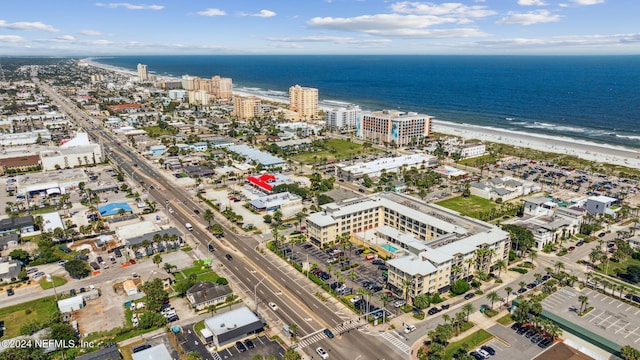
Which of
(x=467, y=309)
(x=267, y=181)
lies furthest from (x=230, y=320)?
(x=267, y=181)

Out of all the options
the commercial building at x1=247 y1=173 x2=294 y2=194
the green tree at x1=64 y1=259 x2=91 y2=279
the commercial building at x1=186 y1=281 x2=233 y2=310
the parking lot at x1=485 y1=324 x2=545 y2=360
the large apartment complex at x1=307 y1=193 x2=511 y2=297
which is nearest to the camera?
the parking lot at x1=485 y1=324 x2=545 y2=360

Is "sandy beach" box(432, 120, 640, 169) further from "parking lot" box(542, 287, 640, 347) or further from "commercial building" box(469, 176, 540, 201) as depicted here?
"parking lot" box(542, 287, 640, 347)

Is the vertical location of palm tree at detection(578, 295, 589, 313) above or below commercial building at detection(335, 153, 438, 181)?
below

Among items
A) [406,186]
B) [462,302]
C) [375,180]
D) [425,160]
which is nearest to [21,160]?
[375,180]

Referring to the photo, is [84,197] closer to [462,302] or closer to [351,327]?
[351,327]

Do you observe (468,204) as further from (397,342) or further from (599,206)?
(397,342)

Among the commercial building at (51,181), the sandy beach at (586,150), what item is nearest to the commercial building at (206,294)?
the commercial building at (51,181)

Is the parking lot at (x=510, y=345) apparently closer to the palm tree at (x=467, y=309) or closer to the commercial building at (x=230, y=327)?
the palm tree at (x=467, y=309)

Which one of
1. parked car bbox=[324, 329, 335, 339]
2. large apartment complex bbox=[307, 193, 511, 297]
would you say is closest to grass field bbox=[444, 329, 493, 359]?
large apartment complex bbox=[307, 193, 511, 297]
